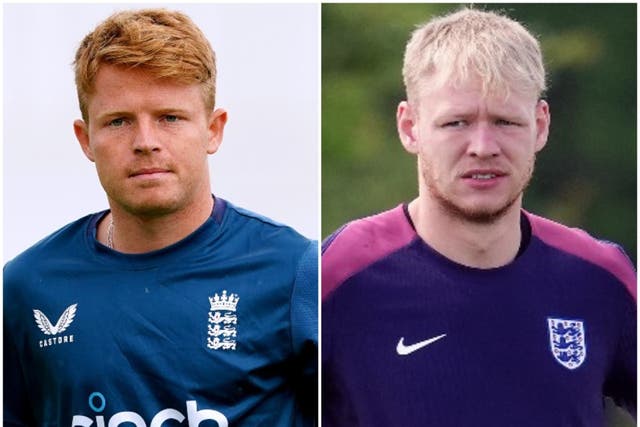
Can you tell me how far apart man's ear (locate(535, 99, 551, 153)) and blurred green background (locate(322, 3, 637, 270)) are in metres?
0.02

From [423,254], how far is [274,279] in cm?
41

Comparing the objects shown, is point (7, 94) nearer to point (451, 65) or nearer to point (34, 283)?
point (34, 283)

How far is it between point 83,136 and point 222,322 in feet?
2.12

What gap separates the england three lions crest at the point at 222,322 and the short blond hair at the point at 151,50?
0.52 m

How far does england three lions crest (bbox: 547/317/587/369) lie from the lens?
10.1 feet

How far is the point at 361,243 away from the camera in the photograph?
3127 millimetres

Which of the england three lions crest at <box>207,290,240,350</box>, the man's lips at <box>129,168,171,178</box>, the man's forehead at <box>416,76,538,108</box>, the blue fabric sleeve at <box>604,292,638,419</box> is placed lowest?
the blue fabric sleeve at <box>604,292,638,419</box>

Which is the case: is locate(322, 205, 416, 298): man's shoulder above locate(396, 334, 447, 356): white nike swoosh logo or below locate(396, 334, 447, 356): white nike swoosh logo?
above

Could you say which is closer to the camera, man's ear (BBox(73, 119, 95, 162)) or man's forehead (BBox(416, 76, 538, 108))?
man's forehead (BBox(416, 76, 538, 108))

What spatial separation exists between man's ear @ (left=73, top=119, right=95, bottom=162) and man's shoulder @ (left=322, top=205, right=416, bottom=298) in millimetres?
694

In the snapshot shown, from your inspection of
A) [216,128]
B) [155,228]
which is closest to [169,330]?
[155,228]

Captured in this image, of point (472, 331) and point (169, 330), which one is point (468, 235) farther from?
point (169, 330)

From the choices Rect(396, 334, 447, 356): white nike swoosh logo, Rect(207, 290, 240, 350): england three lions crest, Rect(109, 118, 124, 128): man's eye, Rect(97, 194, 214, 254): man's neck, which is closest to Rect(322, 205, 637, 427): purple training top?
Rect(396, 334, 447, 356): white nike swoosh logo

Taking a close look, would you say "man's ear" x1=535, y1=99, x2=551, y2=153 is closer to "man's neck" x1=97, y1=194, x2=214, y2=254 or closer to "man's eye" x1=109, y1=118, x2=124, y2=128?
"man's neck" x1=97, y1=194, x2=214, y2=254
